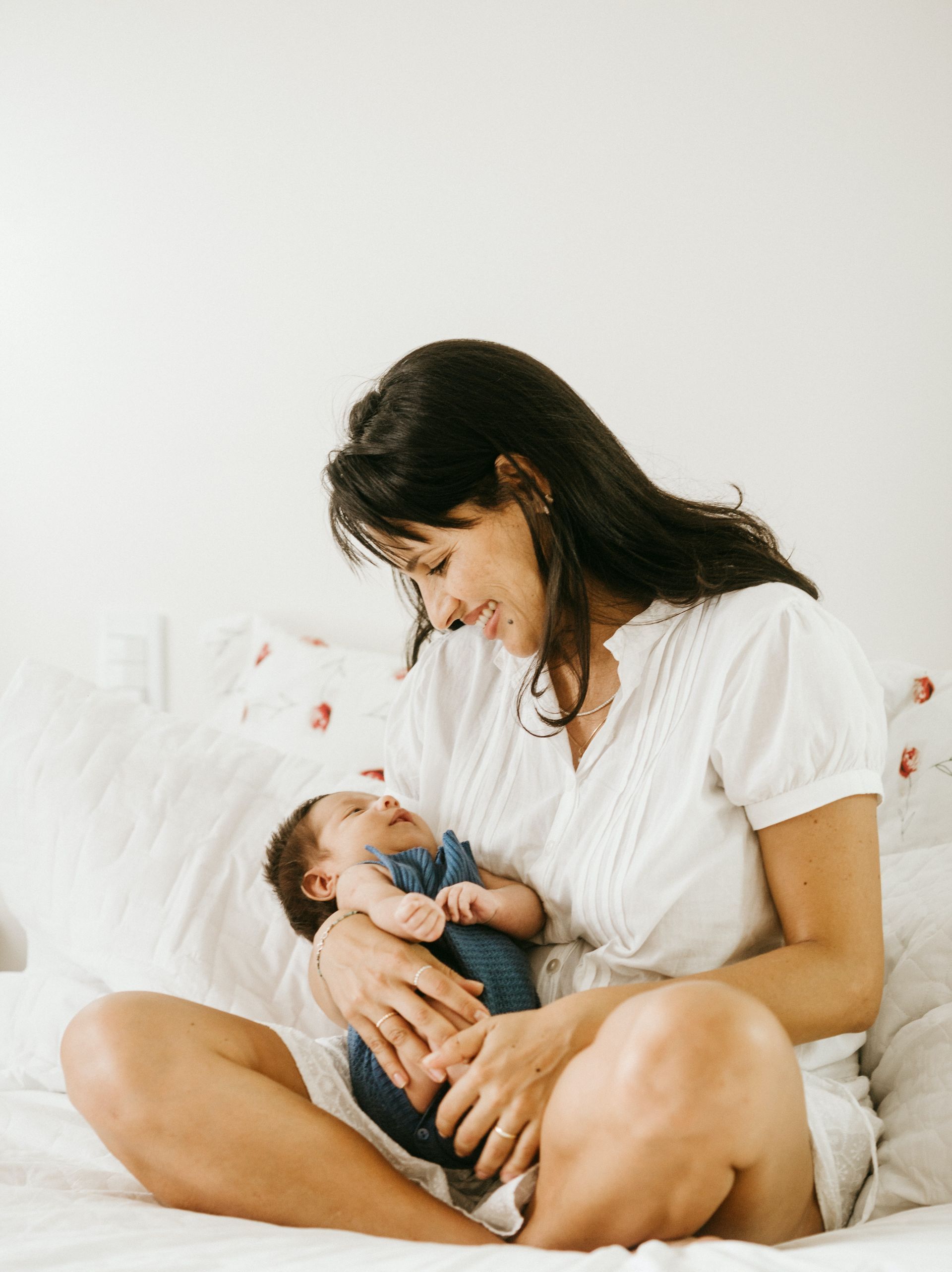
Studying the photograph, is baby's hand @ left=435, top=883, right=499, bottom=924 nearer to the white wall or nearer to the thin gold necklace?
the thin gold necklace

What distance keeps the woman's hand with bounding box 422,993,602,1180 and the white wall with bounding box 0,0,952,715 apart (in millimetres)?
800

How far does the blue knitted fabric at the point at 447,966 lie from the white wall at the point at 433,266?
2.21 feet

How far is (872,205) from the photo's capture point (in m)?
1.34

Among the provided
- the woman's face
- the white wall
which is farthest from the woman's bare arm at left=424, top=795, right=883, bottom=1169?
the white wall

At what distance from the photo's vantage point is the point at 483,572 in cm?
100

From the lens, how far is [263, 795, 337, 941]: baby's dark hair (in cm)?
118

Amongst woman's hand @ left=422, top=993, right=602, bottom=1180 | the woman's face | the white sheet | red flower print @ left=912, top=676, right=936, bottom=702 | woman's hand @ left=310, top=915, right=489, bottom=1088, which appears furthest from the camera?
red flower print @ left=912, top=676, right=936, bottom=702

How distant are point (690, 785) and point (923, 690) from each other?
18.1 inches

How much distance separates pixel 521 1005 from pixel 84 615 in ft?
4.64

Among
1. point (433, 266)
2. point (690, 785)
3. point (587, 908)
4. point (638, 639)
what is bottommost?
point (587, 908)

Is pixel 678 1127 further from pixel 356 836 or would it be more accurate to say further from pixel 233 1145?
pixel 356 836

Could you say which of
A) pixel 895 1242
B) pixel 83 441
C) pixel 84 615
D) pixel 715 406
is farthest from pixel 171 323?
pixel 895 1242

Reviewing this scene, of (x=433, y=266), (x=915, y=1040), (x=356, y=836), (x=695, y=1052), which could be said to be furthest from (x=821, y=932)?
(x=433, y=266)

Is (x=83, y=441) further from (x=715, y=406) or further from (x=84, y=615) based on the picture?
(x=715, y=406)
